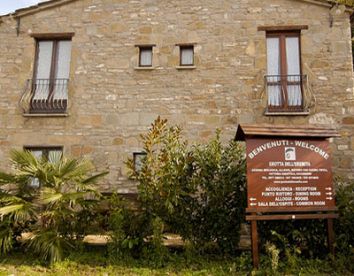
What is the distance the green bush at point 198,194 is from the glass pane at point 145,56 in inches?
156

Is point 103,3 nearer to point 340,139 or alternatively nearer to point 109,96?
point 109,96

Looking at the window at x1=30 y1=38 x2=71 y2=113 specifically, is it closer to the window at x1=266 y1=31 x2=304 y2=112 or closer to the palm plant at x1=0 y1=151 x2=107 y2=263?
the palm plant at x1=0 y1=151 x2=107 y2=263

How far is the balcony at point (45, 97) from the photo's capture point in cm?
1015

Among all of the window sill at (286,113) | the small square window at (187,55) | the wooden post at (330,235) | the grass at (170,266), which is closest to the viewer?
the grass at (170,266)

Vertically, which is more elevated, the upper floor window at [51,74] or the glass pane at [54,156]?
the upper floor window at [51,74]

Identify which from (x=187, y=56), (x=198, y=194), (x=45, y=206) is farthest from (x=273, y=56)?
(x=45, y=206)

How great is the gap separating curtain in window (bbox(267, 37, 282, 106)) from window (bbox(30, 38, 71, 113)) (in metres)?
5.27

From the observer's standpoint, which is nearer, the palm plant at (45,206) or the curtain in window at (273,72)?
the palm plant at (45,206)

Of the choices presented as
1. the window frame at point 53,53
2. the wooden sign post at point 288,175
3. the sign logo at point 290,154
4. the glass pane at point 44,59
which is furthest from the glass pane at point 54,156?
the sign logo at point 290,154

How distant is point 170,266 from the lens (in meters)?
6.28

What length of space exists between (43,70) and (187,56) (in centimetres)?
391

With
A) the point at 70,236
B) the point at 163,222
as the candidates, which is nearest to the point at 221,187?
the point at 163,222

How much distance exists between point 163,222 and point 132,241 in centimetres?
61

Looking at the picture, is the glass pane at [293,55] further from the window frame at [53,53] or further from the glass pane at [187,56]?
the window frame at [53,53]
